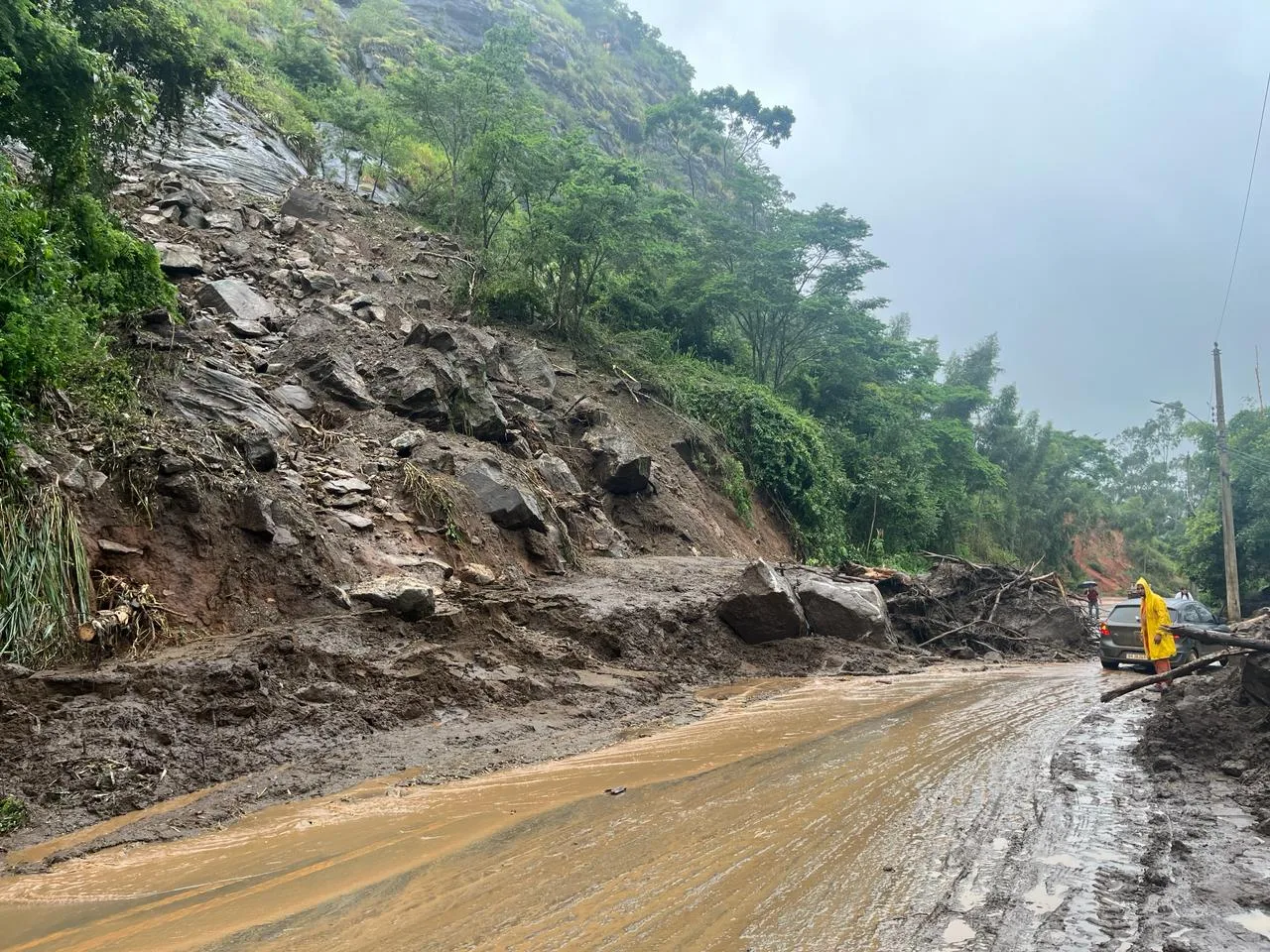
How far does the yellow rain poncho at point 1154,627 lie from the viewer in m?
10.7

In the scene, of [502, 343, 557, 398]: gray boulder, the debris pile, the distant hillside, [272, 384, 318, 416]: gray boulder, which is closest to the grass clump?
[272, 384, 318, 416]: gray boulder

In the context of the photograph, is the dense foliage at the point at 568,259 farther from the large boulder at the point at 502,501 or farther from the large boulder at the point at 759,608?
the large boulder at the point at 759,608

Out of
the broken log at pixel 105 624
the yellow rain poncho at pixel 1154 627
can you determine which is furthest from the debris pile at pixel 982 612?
the broken log at pixel 105 624

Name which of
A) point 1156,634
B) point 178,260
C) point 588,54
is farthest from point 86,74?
point 588,54

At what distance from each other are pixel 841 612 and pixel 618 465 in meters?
5.17

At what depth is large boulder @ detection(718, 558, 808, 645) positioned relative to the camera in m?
12.9

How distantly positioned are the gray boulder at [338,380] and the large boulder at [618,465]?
15.4ft

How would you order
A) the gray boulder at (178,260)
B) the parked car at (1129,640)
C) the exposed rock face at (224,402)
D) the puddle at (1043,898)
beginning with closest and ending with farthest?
the puddle at (1043,898) → the exposed rock face at (224,402) → the parked car at (1129,640) → the gray boulder at (178,260)

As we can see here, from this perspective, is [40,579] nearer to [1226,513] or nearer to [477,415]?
[477,415]

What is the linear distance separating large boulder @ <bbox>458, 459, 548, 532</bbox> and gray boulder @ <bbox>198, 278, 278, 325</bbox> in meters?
5.39

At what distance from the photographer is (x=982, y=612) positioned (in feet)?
59.4

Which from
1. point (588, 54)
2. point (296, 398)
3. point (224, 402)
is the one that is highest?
point (588, 54)

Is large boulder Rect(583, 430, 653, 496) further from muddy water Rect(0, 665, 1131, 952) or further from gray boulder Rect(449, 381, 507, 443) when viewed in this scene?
muddy water Rect(0, 665, 1131, 952)

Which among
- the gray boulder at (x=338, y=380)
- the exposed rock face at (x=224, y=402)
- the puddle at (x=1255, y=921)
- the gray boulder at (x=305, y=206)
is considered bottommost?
the puddle at (x=1255, y=921)
